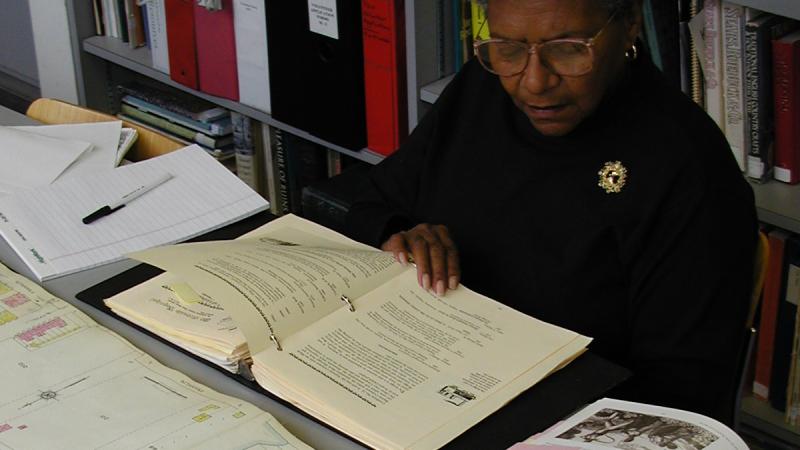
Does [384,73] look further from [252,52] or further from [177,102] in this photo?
[177,102]

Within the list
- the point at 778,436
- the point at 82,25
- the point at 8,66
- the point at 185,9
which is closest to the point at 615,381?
the point at 778,436

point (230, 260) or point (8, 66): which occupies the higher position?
point (230, 260)

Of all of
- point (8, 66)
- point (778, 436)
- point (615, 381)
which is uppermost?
Result: point (615, 381)

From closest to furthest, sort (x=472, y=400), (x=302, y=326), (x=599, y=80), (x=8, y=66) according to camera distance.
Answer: (x=472, y=400) → (x=302, y=326) → (x=599, y=80) → (x=8, y=66)

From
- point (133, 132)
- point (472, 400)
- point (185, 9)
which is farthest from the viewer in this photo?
point (185, 9)

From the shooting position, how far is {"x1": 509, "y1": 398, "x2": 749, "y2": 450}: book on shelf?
3.66 feet

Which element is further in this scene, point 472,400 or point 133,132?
point 133,132

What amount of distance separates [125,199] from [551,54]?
0.73m

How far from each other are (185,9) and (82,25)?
526 mm

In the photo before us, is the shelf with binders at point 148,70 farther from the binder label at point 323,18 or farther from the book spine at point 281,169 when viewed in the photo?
the binder label at point 323,18

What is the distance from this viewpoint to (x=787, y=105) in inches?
82.1

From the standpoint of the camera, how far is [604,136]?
1598 millimetres

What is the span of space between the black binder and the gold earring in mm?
1002

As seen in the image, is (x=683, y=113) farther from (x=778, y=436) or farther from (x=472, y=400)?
(x=778, y=436)
